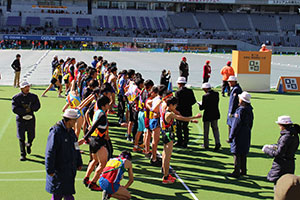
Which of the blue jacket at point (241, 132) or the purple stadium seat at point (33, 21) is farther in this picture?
the purple stadium seat at point (33, 21)

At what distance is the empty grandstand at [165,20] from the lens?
78.8 metres

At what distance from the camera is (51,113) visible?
1562 centimetres

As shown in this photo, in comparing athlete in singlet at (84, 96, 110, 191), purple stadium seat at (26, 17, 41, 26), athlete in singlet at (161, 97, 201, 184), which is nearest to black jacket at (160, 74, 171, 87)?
athlete in singlet at (161, 97, 201, 184)

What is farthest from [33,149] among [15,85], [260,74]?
[260,74]

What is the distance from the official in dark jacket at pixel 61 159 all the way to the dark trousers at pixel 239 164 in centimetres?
395

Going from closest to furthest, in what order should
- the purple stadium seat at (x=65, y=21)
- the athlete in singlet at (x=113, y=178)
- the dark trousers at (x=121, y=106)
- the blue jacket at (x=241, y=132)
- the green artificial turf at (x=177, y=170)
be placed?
the athlete in singlet at (x=113, y=178) < the green artificial turf at (x=177, y=170) < the blue jacket at (x=241, y=132) < the dark trousers at (x=121, y=106) < the purple stadium seat at (x=65, y=21)

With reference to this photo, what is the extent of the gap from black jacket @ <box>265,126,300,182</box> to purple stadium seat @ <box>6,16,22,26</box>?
264ft

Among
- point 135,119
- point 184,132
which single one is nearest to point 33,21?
point 135,119

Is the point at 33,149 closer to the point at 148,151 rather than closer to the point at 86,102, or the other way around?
the point at 86,102

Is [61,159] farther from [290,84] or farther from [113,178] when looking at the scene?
[290,84]

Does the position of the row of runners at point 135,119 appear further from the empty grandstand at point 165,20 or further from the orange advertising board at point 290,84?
the empty grandstand at point 165,20

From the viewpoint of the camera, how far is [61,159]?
19.5ft

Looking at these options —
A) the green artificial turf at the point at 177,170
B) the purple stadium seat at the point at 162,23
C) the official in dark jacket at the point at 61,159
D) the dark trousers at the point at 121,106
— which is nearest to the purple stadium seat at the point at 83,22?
the purple stadium seat at the point at 162,23

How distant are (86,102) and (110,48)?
209 feet
